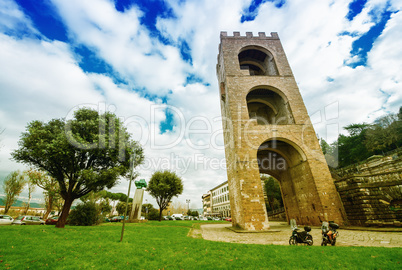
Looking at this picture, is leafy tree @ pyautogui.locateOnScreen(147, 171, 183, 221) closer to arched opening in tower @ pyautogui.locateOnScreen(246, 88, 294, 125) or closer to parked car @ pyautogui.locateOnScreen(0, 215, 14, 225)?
parked car @ pyautogui.locateOnScreen(0, 215, 14, 225)

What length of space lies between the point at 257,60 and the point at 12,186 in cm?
4172

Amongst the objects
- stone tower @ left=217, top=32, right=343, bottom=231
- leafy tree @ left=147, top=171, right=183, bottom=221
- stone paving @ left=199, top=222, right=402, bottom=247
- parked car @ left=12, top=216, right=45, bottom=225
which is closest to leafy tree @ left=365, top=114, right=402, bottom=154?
stone tower @ left=217, top=32, right=343, bottom=231

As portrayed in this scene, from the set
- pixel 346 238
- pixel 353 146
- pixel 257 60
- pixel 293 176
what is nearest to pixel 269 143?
pixel 293 176

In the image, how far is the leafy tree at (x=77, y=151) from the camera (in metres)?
10.9

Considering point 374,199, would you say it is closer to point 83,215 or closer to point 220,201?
point 83,215

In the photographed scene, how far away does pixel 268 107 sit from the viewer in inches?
794

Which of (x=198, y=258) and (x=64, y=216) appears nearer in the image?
(x=198, y=258)

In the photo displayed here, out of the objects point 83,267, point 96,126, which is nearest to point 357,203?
point 83,267

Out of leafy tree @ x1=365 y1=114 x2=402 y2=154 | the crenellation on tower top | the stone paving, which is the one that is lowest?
the stone paving

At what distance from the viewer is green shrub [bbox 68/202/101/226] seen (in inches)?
581

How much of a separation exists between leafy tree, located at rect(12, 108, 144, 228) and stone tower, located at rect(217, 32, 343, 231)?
949 cm

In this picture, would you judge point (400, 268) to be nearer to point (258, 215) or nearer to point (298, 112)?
point (258, 215)

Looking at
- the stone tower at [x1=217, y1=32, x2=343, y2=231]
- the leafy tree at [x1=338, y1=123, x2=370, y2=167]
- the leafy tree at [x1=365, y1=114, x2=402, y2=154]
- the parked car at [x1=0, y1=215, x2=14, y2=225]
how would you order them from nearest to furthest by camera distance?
the stone tower at [x1=217, y1=32, x2=343, y2=231]
the parked car at [x1=0, y1=215, x2=14, y2=225]
the leafy tree at [x1=365, y1=114, x2=402, y2=154]
the leafy tree at [x1=338, y1=123, x2=370, y2=167]

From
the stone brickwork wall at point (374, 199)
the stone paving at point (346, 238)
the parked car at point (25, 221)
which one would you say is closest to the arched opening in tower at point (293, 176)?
the stone brickwork wall at point (374, 199)
